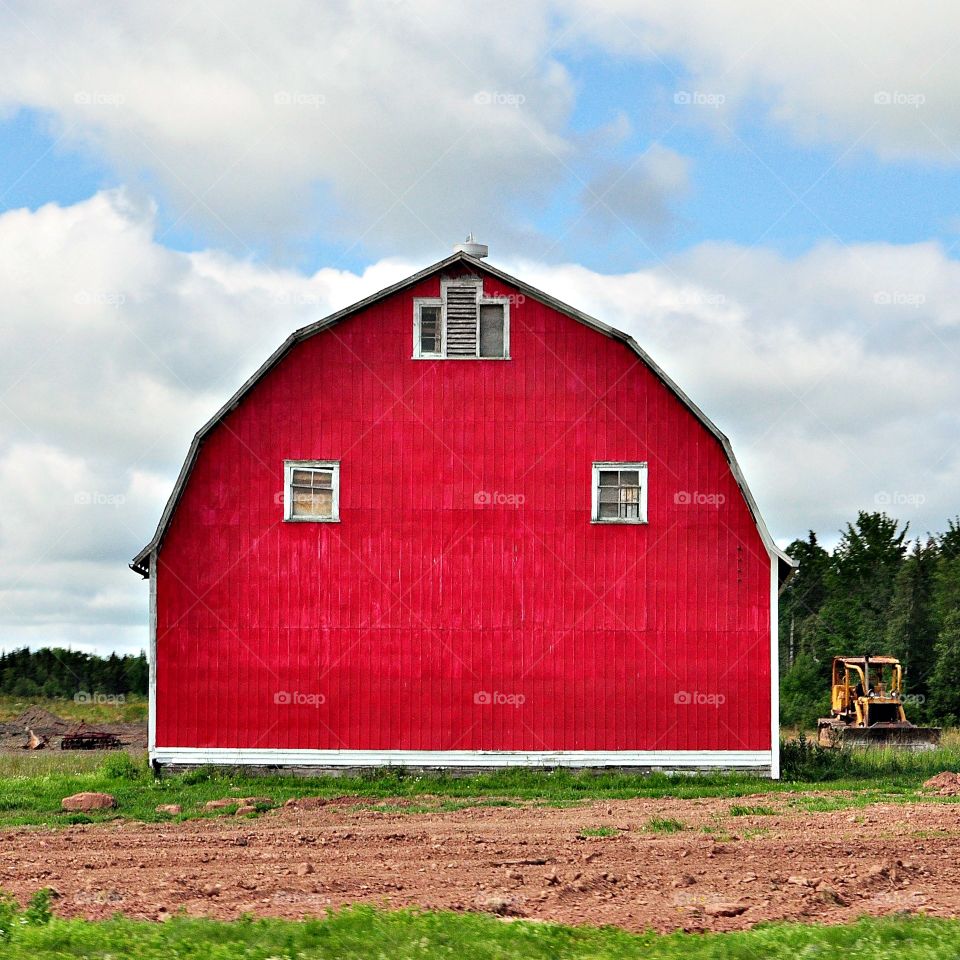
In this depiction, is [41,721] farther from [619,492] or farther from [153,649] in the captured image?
[619,492]

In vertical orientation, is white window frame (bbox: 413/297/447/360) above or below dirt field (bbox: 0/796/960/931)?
above

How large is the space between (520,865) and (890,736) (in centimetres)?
2259

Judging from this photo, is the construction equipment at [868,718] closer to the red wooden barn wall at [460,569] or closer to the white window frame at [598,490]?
the red wooden barn wall at [460,569]

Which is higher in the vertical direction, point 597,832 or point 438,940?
point 438,940

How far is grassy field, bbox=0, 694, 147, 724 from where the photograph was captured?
47094 millimetres

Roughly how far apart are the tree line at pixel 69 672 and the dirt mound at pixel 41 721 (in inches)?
518

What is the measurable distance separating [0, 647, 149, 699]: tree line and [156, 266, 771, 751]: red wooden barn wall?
39.2m

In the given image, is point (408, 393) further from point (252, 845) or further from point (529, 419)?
point (252, 845)

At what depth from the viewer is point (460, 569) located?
2156cm

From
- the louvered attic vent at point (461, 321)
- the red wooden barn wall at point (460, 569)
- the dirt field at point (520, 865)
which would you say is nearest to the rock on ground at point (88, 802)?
the dirt field at point (520, 865)

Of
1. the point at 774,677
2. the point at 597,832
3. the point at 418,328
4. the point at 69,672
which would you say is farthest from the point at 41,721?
the point at 597,832

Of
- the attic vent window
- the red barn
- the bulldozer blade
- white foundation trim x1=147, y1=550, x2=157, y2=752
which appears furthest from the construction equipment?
white foundation trim x1=147, y1=550, x2=157, y2=752

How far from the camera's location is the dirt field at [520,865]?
10302mm

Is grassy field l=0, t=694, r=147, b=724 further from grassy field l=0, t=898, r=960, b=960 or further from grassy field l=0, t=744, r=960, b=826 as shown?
grassy field l=0, t=898, r=960, b=960
